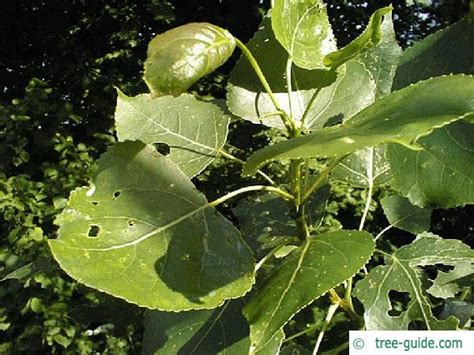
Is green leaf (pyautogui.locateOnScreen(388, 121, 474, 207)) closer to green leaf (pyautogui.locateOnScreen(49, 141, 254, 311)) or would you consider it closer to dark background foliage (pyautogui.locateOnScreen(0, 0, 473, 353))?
green leaf (pyautogui.locateOnScreen(49, 141, 254, 311))

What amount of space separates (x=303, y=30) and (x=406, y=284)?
276mm

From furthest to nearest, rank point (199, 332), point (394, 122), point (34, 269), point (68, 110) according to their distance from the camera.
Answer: point (68, 110), point (34, 269), point (199, 332), point (394, 122)

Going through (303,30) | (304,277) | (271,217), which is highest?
(303,30)

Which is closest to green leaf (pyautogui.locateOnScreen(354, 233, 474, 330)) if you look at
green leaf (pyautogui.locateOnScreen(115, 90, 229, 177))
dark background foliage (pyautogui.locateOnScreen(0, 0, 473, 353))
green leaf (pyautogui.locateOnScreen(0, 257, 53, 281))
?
green leaf (pyautogui.locateOnScreen(115, 90, 229, 177))

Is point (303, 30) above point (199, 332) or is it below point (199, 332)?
above

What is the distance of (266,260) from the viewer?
0.72 m

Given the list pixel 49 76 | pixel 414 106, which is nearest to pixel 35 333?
pixel 49 76

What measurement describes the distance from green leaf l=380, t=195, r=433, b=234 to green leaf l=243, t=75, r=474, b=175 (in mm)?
420

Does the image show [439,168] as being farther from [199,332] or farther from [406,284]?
[199,332]

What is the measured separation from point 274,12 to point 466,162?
0.70ft

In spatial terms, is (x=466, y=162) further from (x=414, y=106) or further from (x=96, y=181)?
(x=96, y=181)

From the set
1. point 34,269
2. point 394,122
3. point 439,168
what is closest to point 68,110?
point 34,269

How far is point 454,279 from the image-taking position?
918 mm

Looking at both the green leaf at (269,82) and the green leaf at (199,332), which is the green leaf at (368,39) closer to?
the green leaf at (269,82)
